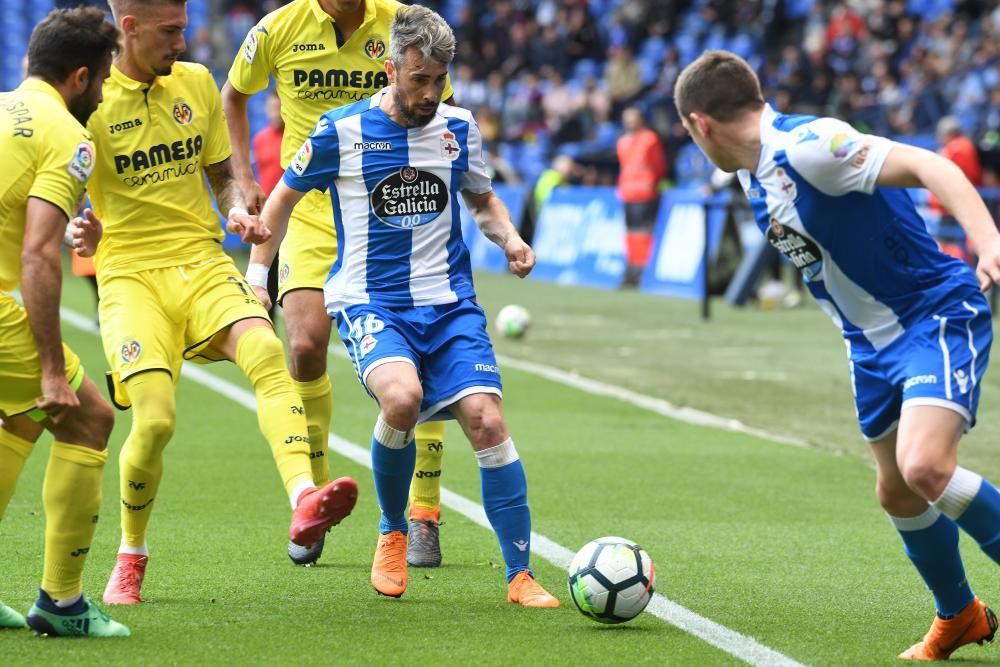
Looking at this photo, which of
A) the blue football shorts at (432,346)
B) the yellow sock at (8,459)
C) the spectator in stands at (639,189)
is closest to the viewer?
the yellow sock at (8,459)

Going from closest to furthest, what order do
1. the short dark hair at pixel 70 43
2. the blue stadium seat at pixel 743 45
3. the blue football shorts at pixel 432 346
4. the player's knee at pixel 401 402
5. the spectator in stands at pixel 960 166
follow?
the short dark hair at pixel 70 43, the player's knee at pixel 401 402, the blue football shorts at pixel 432 346, the spectator in stands at pixel 960 166, the blue stadium seat at pixel 743 45

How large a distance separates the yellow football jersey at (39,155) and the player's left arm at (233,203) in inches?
41.8

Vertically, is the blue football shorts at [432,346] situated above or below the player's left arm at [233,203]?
below

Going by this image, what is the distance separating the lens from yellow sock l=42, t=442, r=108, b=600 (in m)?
5.37

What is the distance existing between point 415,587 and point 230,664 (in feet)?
4.85

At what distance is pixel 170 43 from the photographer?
6.27 metres

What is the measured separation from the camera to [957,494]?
4961mm

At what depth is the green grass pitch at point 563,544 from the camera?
5.42 meters

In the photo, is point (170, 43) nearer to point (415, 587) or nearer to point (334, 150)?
point (334, 150)

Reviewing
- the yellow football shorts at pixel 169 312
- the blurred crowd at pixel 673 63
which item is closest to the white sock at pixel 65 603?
the yellow football shorts at pixel 169 312

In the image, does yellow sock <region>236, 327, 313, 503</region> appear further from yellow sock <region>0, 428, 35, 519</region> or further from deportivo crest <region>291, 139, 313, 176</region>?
yellow sock <region>0, 428, 35, 519</region>

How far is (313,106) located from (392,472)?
1.83 metres

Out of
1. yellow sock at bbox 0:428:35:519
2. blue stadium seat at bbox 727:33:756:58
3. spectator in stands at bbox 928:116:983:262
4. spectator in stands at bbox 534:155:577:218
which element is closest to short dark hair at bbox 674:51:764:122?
yellow sock at bbox 0:428:35:519

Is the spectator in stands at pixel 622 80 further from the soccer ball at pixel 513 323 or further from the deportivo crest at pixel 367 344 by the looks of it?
the deportivo crest at pixel 367 344
